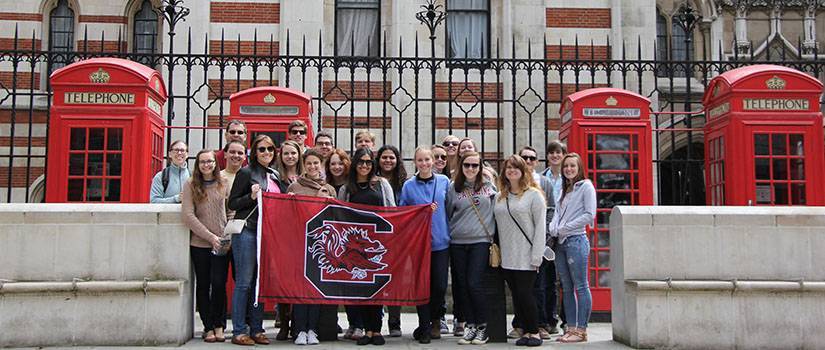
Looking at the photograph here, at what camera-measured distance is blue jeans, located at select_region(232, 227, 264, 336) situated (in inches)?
279

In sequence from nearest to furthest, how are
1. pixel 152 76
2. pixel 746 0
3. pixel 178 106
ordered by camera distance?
pixel 152 76
pixel 178 106
pixel 746 0

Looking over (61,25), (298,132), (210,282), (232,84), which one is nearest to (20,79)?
(61,25)

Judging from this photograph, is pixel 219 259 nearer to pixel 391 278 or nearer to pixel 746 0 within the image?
pixel 391 278

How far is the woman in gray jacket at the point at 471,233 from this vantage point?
23.9 feet

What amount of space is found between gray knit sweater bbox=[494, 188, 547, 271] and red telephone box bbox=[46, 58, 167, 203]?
14.9ft

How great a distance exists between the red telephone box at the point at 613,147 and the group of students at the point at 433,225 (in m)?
1.91

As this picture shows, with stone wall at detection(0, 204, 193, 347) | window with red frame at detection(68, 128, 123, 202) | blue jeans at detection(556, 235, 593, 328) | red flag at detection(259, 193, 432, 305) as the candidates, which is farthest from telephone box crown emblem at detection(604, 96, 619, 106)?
window with red frame at detection(68, 128, 123, 202)

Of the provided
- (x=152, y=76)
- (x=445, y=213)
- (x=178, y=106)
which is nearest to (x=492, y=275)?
(x=445, y=213)

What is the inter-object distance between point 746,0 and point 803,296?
48.2 ft

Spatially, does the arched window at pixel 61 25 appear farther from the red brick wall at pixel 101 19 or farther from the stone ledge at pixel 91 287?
the stone ledge at pixel 91 287

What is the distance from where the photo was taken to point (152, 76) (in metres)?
9.62

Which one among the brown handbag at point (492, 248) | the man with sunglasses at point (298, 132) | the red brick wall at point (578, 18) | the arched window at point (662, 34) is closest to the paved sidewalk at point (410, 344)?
the brown handbag at point (492, 248)

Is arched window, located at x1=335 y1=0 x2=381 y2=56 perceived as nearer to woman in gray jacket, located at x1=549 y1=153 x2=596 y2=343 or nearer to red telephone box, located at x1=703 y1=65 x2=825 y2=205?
red telephone box, located at x1=703 y1=65 x2=825 y2=205

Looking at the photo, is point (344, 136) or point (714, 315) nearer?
point (714, 315)
